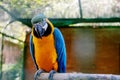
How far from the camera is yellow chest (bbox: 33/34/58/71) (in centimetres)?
291

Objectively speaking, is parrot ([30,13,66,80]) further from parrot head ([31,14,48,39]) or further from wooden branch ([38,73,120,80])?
wooden branch ([38,73,120,80])

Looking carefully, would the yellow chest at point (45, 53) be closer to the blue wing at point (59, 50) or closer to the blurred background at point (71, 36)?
the blue wing at point (59, 50)

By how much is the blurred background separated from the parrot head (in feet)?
4.62

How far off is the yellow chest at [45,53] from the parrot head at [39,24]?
0.40 ft

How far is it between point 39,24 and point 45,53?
366 millimetres

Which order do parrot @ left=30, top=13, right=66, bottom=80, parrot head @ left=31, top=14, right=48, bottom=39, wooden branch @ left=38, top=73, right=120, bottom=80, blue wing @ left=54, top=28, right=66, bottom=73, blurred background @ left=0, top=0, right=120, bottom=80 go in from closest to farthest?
1. wooden branch @ left=38, top=73, right=120, bottom=80
2. parrot head @ left=31, top=14, right=48, bottom=39
3. parrot @ left=30, top=13, right=66, bottom=80
4. blue wing @ left=54, top=28, right=66, bottom=73
5. blurred background @ left=0, top=0, right=120, bottom=80

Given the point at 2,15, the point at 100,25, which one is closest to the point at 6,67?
the point at 2,15

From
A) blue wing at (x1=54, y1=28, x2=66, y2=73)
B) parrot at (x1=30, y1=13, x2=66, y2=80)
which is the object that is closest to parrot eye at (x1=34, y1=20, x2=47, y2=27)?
parrot at (x1=30, y1=13, x2=66, y2=80)

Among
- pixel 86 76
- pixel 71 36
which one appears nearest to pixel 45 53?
pixel 86 76

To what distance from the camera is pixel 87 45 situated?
5.78 m

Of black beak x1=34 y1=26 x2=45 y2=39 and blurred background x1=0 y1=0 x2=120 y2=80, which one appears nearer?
black beak x1=34 y1=26 x2=45 y2=39

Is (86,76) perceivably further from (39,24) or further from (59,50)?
(59,50)

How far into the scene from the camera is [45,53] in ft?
9.70

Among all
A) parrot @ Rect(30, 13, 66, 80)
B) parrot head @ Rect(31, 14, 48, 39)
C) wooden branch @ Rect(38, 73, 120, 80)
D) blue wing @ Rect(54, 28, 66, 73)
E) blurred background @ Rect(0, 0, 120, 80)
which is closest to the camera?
wooden branch @ Rect(38, 73, 120, 80)
